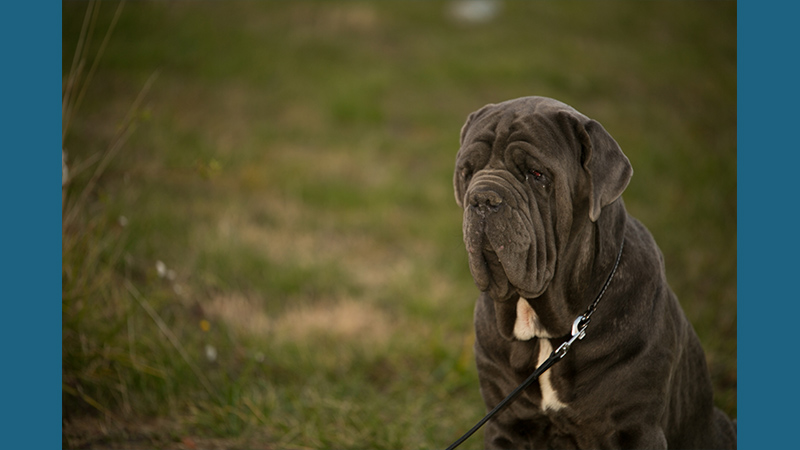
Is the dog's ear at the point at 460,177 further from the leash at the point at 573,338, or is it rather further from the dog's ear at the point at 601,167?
the leash at the point at 573,338

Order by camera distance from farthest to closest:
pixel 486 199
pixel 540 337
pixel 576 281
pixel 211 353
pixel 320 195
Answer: pixel 320 195 → pixel 211 353 → pixel 540 337 → pixel 576 281 → pixel 486 199

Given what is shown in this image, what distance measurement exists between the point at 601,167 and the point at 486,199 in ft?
1.46

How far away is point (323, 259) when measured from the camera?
6152 millimetres

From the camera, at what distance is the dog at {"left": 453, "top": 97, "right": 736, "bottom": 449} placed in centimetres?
223

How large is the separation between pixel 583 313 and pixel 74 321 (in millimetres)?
2829

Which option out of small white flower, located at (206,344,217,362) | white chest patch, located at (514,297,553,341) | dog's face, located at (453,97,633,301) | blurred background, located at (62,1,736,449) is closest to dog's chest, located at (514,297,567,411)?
white chest patch, located at (514,297,553,341)

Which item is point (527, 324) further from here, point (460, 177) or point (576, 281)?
point (460, 177)

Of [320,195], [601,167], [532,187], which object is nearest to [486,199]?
[532,187]

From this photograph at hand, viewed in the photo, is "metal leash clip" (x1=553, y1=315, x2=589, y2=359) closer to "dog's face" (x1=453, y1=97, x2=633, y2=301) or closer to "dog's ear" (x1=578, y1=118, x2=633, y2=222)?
"dog's face" (x1=453, y1=97, x2=633, y2=301)

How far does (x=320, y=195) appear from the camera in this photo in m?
7.58

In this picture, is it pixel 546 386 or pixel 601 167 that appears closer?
pixel 601 167

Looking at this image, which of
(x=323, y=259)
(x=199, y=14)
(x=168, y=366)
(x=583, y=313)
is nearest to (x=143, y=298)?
(x=168, y=366)

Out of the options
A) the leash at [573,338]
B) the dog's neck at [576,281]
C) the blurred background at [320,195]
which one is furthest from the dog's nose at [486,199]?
the blurred background at [320,195]

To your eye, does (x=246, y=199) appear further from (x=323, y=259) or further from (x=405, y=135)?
(x=405, y=135)
